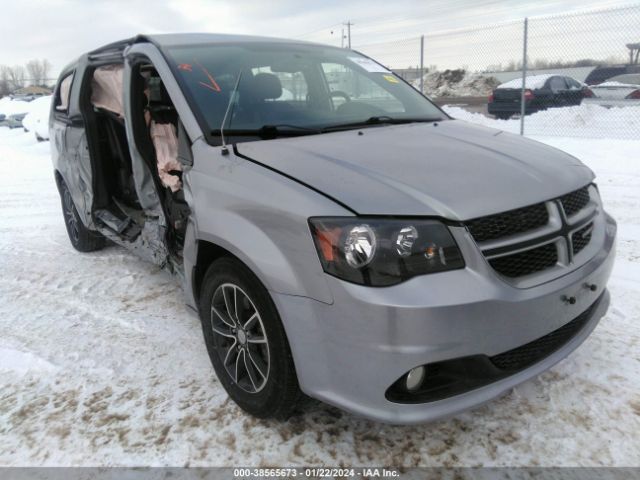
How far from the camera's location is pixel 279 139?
2.52 metres

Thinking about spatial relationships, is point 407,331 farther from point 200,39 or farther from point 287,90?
point 200,39

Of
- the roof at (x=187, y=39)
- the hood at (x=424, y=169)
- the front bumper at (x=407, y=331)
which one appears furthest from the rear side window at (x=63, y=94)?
the front bumper at (x=407, y=331)

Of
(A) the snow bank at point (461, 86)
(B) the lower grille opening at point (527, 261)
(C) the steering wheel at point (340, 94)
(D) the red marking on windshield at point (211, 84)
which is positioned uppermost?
(A) the snow bank at point (461, 86)

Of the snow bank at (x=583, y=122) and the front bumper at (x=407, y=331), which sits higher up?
the snow bank at (x=583, y=122)

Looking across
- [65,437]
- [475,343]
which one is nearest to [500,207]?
[475,343]

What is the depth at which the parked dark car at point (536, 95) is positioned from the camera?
11617 millimetres

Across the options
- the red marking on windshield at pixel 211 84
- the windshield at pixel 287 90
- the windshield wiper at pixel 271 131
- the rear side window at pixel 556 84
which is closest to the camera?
the windshield wiper at pixel 271 131

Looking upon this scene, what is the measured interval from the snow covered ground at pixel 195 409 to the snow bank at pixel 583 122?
685 centimetres

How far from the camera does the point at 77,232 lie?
16.6 feet

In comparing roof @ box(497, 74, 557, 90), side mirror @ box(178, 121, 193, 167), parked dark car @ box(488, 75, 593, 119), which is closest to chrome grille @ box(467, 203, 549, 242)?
side mirror @ box(178, 121, 193, 167)

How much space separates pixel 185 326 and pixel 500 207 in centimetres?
232

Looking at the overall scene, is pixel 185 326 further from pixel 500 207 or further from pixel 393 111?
pixel 500 207

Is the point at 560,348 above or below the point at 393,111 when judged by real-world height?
below

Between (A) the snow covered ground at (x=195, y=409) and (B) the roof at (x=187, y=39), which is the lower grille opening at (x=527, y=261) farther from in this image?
(B) the roof at (x=187, y=39)
